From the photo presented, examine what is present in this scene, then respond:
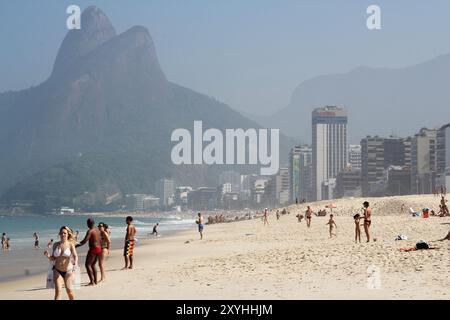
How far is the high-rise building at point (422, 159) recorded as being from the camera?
14870cm

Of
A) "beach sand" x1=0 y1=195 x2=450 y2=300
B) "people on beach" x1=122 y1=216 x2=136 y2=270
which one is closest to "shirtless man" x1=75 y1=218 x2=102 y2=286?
"beach sand" x1=0 y1=195 x2=450 y2=300

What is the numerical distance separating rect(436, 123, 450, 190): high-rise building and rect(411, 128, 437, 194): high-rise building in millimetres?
2446

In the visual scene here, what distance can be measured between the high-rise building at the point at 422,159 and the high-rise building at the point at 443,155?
245 centimetres

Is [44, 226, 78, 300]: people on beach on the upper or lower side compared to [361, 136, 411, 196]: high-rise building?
lower

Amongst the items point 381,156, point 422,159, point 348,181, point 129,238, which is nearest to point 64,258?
point 129,238

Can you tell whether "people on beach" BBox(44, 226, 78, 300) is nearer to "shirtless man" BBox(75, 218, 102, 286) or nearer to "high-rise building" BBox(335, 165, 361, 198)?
"shirtless man" BBox(75, 218, 102, 286)

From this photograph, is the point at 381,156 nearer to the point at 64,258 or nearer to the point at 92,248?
the point at 92,248

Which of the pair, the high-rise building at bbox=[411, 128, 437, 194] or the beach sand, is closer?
the beach sand

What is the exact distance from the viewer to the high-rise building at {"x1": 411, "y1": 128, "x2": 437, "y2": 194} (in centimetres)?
14870

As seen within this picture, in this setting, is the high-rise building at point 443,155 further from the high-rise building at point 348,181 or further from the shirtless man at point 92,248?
the shirtless man at point 92,248

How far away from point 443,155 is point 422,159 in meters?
9.92
